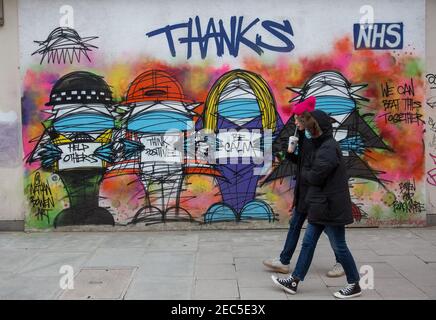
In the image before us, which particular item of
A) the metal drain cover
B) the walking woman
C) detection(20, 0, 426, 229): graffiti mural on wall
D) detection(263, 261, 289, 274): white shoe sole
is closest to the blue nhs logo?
detection(20, 0, 426, 229): graffiti mural on wall

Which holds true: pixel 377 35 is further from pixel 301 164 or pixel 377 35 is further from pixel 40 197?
pixel 40 197

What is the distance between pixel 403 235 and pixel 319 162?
351cm

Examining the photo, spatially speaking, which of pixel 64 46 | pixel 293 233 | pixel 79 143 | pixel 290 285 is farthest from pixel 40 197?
pixel 290 285

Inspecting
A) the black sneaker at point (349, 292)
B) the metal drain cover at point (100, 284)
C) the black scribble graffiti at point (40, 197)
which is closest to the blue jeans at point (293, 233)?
the black sneaker at point (349, 292)

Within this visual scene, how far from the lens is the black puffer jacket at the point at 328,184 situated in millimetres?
5090

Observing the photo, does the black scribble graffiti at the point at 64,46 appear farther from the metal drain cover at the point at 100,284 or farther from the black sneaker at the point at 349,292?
the black sneaker at the point at 349,292

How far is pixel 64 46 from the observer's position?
26.6 ft

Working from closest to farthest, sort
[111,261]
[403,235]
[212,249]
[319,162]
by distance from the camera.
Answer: [319,162], [111,261], [212,249], [403,235]

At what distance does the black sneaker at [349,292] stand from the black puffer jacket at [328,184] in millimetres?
657

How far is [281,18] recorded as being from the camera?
320 inches

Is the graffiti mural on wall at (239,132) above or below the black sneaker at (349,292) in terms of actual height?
above
